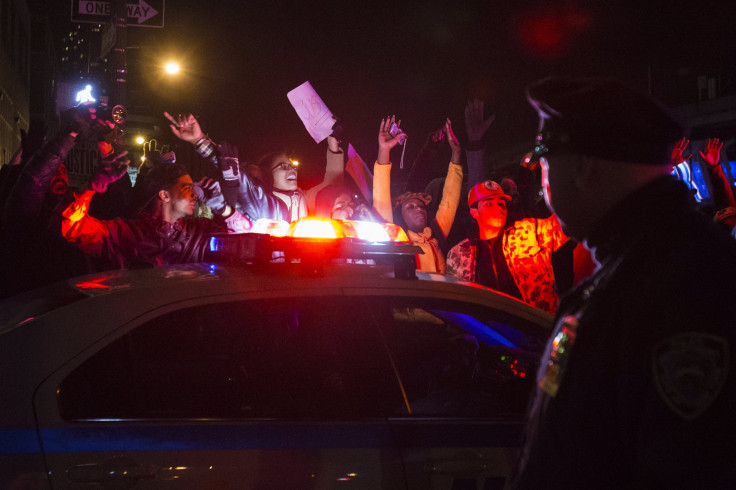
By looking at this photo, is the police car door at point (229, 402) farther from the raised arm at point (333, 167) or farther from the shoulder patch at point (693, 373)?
the raised arm at point (333, 167)

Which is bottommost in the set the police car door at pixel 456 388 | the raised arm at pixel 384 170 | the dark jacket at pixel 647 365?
the police car door at pixel 456 388

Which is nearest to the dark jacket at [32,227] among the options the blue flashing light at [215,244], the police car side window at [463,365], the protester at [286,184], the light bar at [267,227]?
the light bar at [267,227]

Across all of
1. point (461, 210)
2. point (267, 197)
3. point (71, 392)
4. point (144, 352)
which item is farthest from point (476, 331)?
point (461, 210)

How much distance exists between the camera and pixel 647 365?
3.13ft

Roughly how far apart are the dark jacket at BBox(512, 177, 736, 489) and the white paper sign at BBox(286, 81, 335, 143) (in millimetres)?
6301

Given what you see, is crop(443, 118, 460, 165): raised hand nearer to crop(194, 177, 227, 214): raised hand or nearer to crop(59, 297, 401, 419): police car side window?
crop(194, 177, 227, 214): raised hand

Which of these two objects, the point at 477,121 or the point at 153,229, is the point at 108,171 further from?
the point at 477,121

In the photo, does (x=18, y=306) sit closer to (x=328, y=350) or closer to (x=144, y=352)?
(x=144, y=352)

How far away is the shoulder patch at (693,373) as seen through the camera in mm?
901

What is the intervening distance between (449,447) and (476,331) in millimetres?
801

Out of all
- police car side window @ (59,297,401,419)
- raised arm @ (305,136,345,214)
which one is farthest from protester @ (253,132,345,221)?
police car side window @ (59,297,401,419)

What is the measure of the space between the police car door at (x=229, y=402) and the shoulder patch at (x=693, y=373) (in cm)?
126

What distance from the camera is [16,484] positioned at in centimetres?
175

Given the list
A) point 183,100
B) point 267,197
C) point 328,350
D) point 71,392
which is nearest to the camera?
point 71,392
